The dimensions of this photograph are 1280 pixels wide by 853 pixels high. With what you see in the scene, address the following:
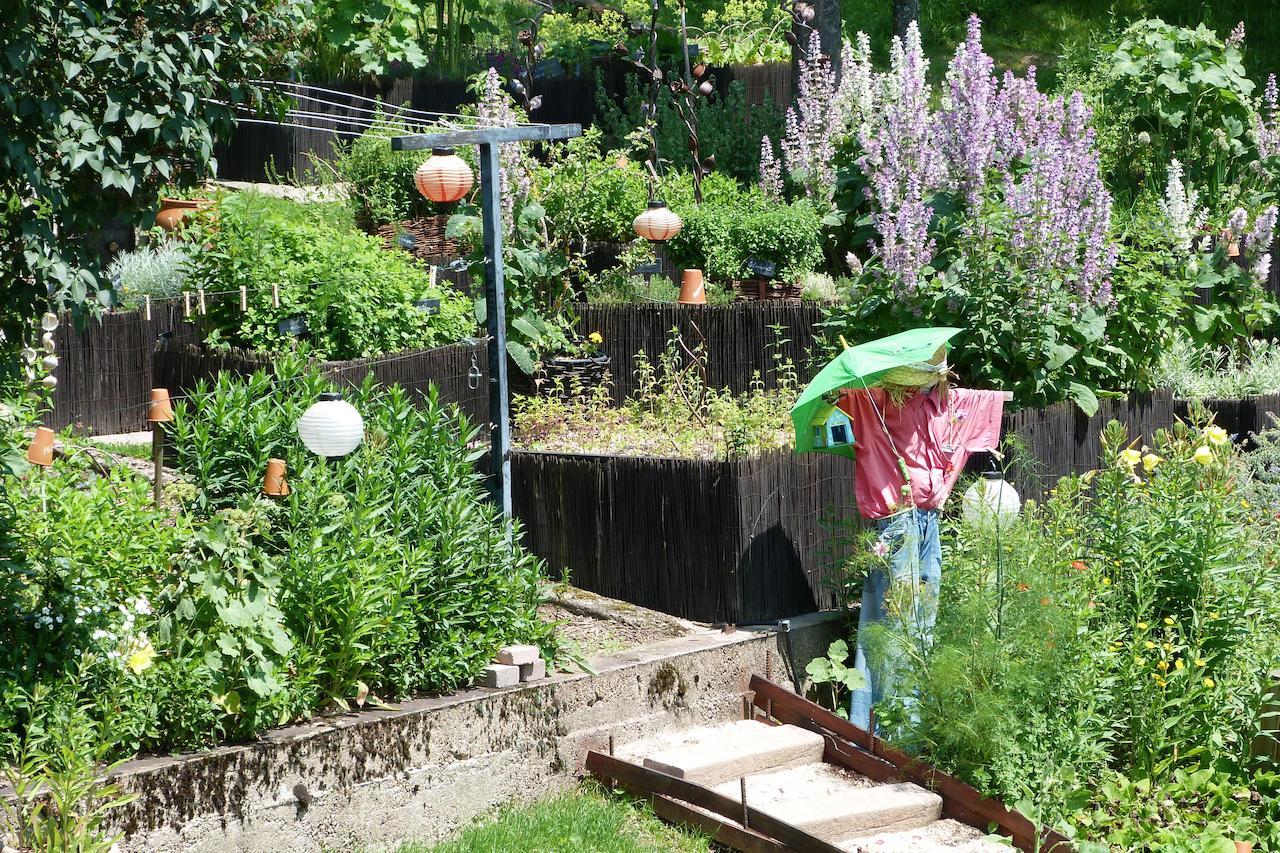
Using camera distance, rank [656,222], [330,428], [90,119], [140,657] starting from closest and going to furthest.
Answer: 1. [90,119]
2. [140,657]
3. [330,428]
4. [656,222]

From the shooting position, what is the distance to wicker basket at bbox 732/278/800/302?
37.9ft

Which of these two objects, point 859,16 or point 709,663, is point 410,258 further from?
point 859,16

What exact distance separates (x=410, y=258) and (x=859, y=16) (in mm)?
12126

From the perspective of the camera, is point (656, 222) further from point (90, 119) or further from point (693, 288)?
point (90, 119)

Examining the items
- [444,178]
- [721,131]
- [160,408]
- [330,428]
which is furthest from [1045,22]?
[330,428]

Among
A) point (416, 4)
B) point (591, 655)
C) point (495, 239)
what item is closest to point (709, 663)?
point (591, 655)

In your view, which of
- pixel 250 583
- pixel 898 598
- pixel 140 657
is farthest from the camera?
pixel 898 598

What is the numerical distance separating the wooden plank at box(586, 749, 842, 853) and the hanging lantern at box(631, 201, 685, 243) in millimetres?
4860

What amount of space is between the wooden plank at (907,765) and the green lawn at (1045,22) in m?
13.4

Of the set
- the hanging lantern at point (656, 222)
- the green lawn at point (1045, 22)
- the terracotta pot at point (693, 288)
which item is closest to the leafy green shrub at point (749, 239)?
the terracotta pot at point (693, 288)

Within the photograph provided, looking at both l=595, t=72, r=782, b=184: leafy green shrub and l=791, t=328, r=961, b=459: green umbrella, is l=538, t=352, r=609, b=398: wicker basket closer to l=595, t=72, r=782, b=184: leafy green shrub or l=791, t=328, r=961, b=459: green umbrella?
l=791, t=328, r=961, b=459: green umbrella

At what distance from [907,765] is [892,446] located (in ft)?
4.77

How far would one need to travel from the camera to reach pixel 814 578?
7.41m

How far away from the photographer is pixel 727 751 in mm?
6445
